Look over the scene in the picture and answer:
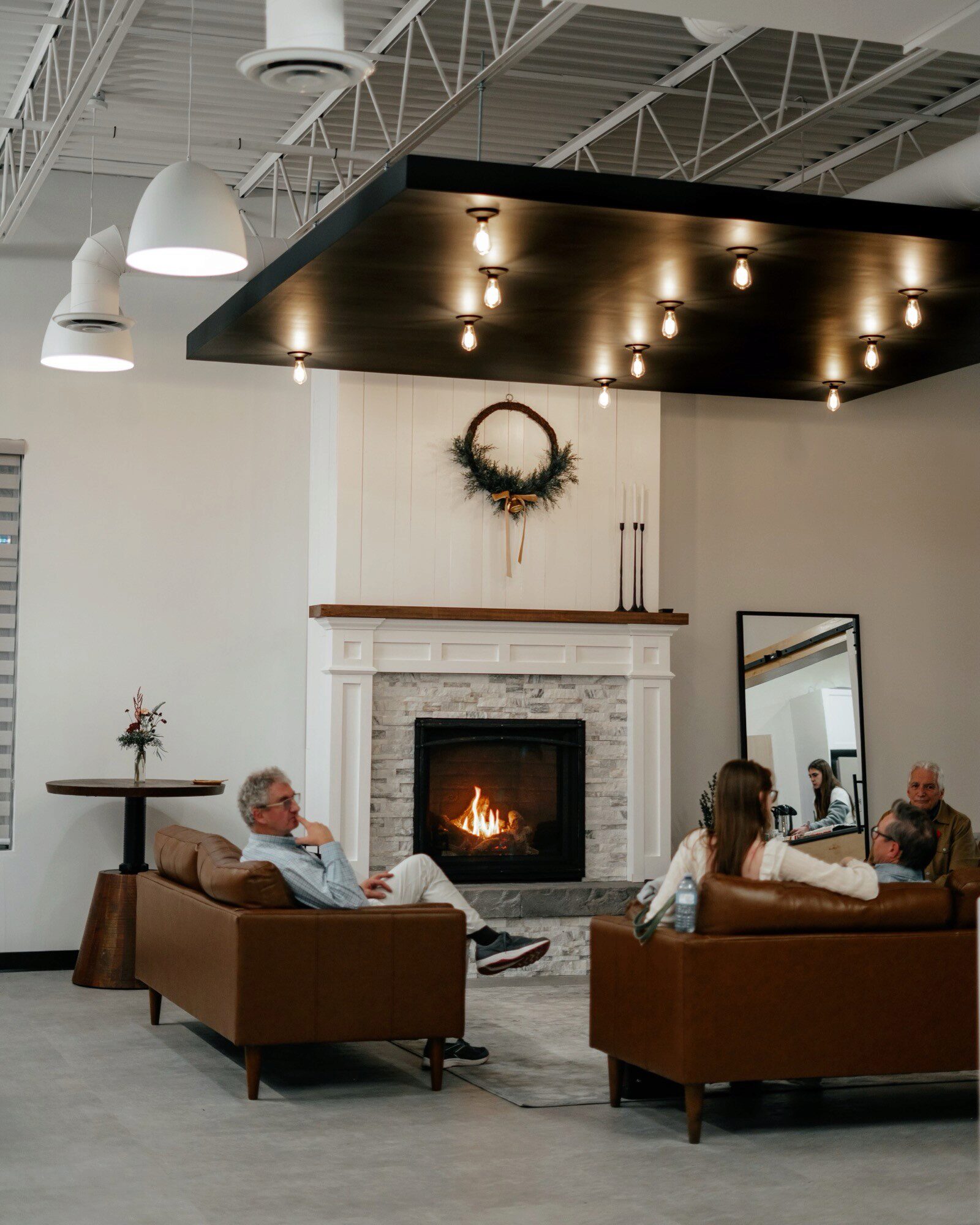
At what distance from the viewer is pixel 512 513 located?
8.72 meters

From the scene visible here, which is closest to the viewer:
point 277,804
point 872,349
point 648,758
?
point 277,804

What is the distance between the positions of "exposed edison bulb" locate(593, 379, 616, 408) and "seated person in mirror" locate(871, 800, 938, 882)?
124 inches

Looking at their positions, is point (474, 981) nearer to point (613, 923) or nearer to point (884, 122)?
point (613, 923)

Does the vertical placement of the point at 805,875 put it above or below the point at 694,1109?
above

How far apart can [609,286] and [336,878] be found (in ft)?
8.86

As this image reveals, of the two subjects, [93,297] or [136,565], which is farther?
[136,565]

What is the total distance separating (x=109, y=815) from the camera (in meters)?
8.46

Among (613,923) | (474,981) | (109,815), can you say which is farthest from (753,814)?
(109,815)

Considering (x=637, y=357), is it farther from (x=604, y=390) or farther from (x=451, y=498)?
(x=451, y=498)

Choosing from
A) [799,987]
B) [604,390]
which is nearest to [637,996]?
[799,987]

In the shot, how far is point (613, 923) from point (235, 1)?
4.03 metres

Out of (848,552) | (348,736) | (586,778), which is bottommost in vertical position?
(586,778)

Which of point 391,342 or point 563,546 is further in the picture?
point 563,546

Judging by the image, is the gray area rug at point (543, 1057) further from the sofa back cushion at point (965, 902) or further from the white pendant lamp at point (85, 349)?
the white pendant lamp at point (85, 349)
